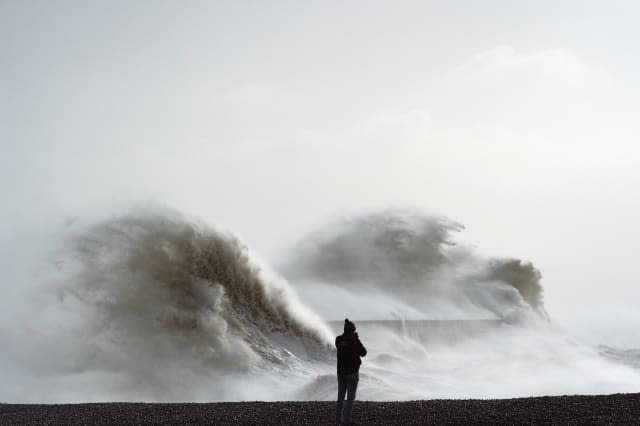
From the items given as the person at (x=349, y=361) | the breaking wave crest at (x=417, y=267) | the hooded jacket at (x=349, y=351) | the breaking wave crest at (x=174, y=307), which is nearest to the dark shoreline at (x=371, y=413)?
the person at (x=349, y=361)

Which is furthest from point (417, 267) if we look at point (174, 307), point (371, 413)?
point (371, 413)

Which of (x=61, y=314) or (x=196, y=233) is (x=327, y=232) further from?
(x=61, y=314)

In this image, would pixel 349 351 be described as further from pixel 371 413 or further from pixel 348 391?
pixel 371 413

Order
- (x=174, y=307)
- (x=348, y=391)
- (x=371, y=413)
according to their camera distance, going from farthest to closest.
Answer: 1. (x=174, y=307)
2. (x=371, y=413)
3. (x=348, y=391)

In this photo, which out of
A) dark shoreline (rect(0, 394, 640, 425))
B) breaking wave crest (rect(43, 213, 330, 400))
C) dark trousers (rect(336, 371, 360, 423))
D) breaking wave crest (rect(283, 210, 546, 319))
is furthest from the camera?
breaking wave crest (rect(283, 210, 546, 319))

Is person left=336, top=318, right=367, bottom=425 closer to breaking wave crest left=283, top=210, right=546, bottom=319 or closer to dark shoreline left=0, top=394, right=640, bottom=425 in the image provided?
dark shoreline left=0, top=394, right=640, bottom=425

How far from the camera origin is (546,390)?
1596cm

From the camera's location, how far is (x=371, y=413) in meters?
9.53

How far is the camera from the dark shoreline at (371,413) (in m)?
8.55

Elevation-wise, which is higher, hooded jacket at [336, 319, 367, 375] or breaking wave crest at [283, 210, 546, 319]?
breaking wave crest at [283, 210, 546, 319]

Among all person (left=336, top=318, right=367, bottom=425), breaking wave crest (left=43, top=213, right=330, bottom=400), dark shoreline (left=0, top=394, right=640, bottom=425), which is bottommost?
dark shoreline (left=0, top=394, right=640, bottom=425)

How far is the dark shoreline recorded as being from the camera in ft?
28.1

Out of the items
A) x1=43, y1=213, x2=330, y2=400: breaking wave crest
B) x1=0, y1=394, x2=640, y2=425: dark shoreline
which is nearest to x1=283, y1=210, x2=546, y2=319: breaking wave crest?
x1=43, y1=213, x2=330, y2=400: breaking wave crest

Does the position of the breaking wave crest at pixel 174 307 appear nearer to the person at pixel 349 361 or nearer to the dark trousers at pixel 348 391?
the dark trousers at pixel 348 391
